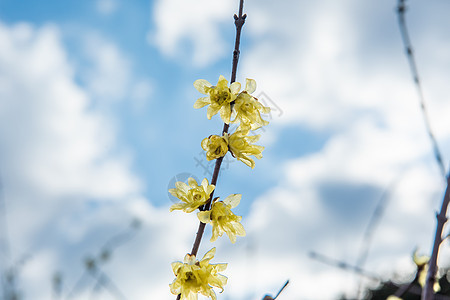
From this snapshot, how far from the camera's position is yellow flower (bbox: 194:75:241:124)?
0.89m

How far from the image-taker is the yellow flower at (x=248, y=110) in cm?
88

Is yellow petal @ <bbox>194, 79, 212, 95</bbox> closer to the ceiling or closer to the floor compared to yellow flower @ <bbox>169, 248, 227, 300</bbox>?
closer to the ceiling

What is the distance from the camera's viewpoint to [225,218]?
845 mm

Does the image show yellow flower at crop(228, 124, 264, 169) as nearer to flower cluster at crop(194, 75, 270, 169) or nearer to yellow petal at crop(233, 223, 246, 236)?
flower cluster at crop(194, 75, 270, 169)

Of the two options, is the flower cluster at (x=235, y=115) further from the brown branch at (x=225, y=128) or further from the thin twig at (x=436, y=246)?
the thin twig at (x=436, y=246)

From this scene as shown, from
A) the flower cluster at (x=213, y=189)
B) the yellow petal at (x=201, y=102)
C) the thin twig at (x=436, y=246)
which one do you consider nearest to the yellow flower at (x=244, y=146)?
the flower cluster at (x=213, y=189)

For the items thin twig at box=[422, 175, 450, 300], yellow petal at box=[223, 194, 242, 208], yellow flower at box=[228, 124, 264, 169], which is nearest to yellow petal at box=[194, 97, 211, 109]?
yellow flower at box=[228, 124, 264, 169]

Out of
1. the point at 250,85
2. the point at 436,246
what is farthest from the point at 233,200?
the point at 436,246

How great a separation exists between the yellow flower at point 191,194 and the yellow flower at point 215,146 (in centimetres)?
6

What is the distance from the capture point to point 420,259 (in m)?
1.45

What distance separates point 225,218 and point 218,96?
0.27 metres

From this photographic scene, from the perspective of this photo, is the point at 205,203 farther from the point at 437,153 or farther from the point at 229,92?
the point at 437,153

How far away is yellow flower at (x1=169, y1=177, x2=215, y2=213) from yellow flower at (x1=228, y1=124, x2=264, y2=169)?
9 cm

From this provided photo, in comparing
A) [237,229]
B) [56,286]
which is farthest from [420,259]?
[56,286]
